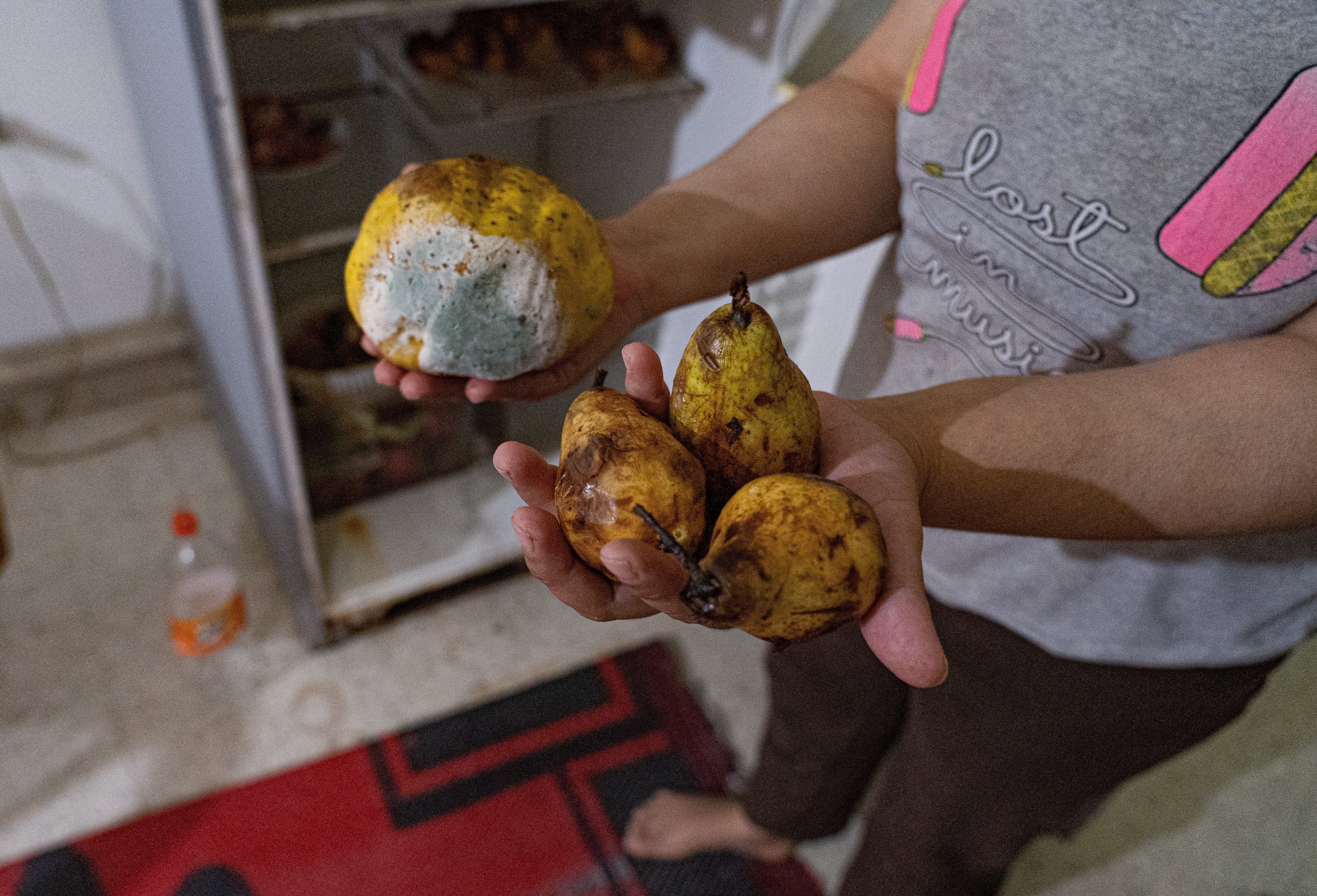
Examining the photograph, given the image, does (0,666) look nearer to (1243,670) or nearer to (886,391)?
(886,391)

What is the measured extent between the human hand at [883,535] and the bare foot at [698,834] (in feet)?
3.13

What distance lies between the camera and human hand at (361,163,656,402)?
33.3 inches

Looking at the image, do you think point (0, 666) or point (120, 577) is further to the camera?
point (120, 577)

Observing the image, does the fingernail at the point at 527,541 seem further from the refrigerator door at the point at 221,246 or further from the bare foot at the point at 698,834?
the bare foot at the point at 698,834

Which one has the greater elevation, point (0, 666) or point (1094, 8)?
point (1094, 8)

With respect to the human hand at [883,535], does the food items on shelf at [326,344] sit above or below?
below

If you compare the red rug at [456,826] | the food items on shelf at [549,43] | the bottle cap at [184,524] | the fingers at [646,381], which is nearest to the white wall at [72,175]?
the food items on shelf at [549,43]

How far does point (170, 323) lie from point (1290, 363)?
2.13 m

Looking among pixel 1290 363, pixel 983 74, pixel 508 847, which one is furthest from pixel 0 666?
pixel 1290 363

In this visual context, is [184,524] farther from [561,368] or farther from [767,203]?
[767,203]

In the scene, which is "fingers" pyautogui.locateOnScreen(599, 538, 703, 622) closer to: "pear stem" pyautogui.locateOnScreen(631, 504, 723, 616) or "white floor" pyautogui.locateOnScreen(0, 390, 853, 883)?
"pear stem" pyautogui.locateOnScreen(631, 504, 723, 616)

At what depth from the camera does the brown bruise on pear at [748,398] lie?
637mm

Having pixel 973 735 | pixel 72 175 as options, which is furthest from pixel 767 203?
pixel 72 175

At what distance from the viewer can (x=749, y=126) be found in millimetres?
1552
